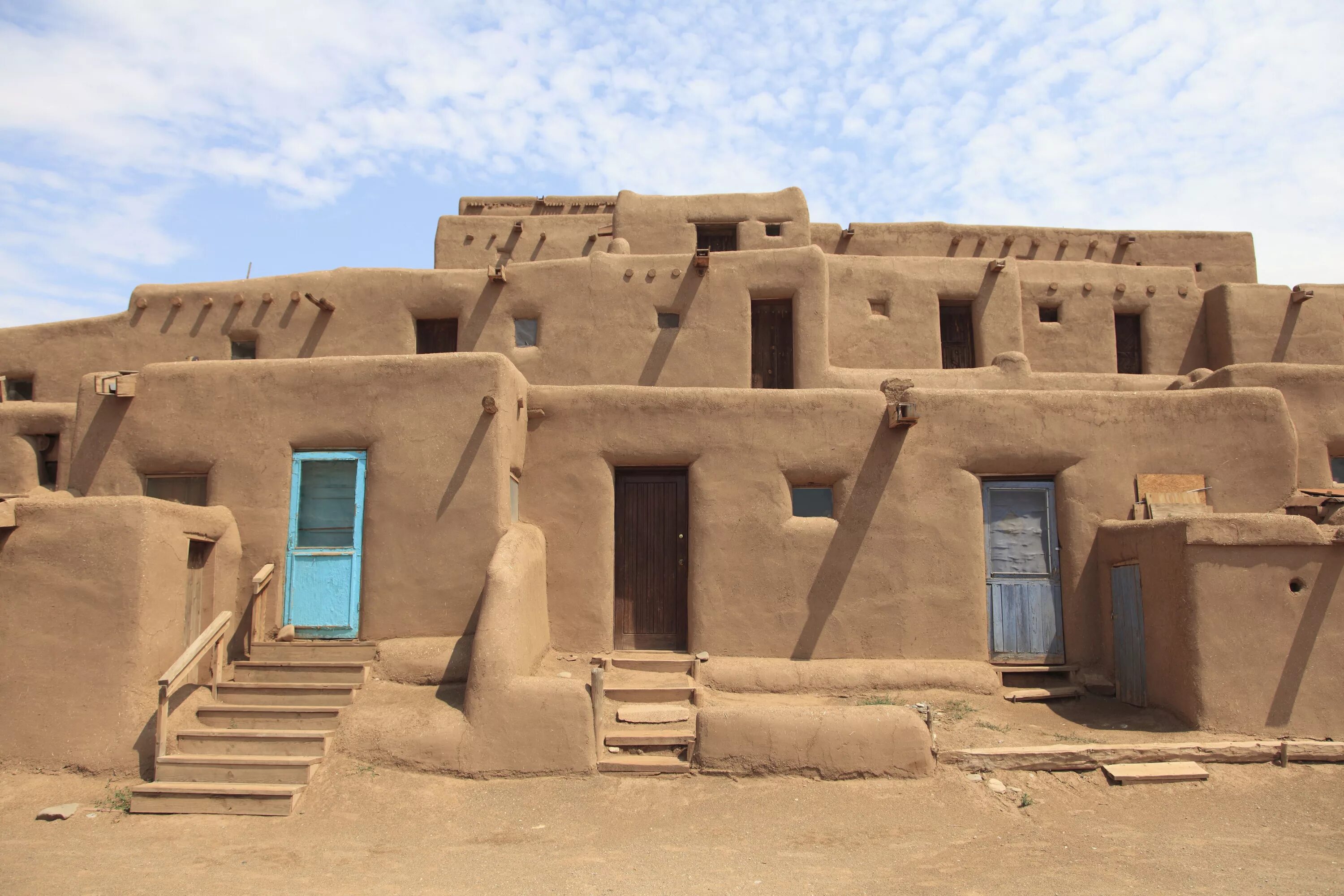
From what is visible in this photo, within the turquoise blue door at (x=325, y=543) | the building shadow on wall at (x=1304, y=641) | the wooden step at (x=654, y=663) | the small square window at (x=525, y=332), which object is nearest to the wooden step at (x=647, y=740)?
the wooden step at (x=654, y=663)

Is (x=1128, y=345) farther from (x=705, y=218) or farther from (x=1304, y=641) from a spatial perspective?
(x=1304, y=641)

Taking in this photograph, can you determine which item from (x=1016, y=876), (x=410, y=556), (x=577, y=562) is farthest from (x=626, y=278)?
(x=1016, y=876)

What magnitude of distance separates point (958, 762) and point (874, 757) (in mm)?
797

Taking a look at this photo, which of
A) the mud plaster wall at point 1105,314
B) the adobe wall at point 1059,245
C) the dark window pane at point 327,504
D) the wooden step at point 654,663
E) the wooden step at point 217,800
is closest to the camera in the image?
the wooden step at point 217,800

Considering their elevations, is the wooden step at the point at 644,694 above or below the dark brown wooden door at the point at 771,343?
below

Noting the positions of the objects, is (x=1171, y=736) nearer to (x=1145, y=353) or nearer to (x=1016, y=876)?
(x=1016, y=876)

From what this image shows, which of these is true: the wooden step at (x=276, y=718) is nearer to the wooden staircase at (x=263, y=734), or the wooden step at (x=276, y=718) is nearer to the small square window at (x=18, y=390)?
the wooden staircase at (x=263, y=734)

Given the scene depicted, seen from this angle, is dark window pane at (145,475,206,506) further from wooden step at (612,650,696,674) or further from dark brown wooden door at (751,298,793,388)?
dark brown wooden door at (751,298,793,388)

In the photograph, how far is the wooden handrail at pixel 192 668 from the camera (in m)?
7.98

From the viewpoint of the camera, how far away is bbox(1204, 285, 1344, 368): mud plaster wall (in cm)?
1566

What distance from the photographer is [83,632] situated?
326 inches

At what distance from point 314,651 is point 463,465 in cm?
234

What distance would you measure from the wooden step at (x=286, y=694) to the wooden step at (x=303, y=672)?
17 centimetres

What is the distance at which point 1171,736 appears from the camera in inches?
358
